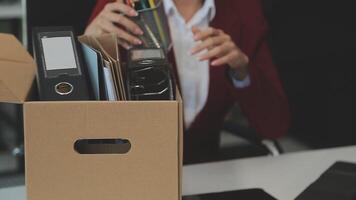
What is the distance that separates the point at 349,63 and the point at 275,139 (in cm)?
71

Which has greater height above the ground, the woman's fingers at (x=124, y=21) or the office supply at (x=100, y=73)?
the woman's fingers at (x=124, y=21)

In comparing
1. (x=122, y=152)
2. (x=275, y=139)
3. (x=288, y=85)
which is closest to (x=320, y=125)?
(x=288, y=85)

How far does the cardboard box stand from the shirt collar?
2.44 feet

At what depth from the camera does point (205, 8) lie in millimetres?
1584

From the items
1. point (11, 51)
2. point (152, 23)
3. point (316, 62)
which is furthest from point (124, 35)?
point (316, 62)

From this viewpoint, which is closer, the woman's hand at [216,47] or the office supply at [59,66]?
the office supply at [59,66]

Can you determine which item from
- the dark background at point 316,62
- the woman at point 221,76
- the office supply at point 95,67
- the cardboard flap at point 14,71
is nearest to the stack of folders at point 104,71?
the office supply at point 95,67

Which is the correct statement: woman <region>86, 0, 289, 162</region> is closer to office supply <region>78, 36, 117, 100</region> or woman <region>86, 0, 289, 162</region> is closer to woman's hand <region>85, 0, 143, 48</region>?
woman's hand <region>85, 0, 143, 48</region>

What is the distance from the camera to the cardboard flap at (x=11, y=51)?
99 centimetres

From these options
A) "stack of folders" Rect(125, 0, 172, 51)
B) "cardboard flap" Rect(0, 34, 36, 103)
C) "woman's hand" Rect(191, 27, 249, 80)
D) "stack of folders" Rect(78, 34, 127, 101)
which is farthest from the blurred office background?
"stack of folders" Rect(78, 34, 127, 101)

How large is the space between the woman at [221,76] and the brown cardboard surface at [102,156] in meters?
0.67

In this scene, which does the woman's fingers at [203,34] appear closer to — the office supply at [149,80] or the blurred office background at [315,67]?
the office supply at [149,80]

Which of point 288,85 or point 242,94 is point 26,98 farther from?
point 288,85

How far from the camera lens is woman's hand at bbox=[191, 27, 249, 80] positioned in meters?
1.24
